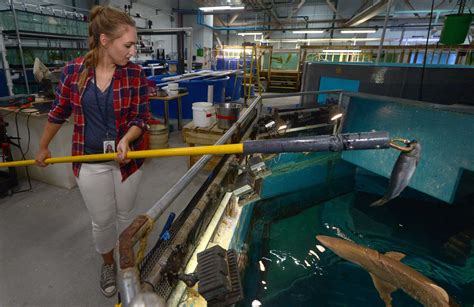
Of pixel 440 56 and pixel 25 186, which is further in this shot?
pixel 440 56

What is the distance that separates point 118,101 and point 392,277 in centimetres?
253

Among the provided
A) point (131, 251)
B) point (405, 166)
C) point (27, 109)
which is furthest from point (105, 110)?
point (27, 109)

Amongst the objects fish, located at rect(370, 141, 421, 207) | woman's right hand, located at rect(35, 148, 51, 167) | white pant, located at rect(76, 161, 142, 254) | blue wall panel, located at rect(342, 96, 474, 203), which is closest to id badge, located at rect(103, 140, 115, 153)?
white pant, located at rect(76, 161, 142, 254)

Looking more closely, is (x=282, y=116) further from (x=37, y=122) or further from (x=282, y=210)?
(x=37, y=122)

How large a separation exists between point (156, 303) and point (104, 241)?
1304mm

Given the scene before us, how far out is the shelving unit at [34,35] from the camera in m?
6.41

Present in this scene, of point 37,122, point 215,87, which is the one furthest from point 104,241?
point 215,87

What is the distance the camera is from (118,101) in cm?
142

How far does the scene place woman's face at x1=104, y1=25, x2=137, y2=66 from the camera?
131cm

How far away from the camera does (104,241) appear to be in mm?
1751

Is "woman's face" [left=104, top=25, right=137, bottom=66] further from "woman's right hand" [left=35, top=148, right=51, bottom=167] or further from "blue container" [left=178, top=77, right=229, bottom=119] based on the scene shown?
"blue container" [left=178, top=77, right=229, bottom=119]

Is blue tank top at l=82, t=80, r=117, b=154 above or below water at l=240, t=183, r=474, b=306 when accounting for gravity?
above

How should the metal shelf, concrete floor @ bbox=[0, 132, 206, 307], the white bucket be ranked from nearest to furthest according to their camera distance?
1. concrete floor @ bbox=[0, 132, 206, 307]
2. the white bucket
3. the metal shelf

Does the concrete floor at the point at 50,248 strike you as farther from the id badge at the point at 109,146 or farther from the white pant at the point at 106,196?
the id badge at the point at 109,146
